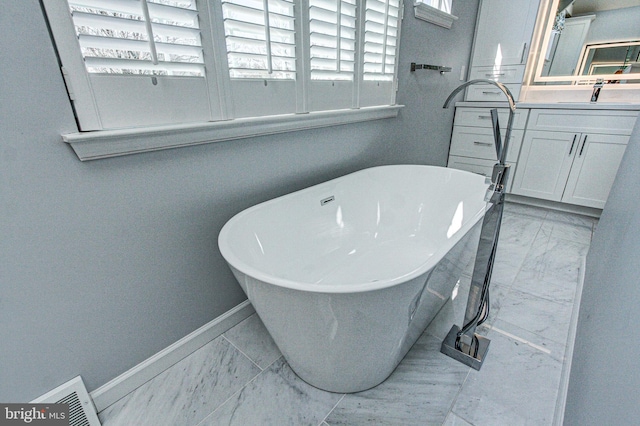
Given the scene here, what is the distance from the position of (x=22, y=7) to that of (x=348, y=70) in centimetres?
130

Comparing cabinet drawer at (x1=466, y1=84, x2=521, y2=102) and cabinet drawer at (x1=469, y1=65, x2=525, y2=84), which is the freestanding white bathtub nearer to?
cabinet drawer at (x1=466, y1=84, x2=521, y2=102)

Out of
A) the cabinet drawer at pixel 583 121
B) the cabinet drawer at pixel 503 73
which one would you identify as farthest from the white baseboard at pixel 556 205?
the cabinet drawer at pixel 503 73

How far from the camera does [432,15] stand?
217 cm

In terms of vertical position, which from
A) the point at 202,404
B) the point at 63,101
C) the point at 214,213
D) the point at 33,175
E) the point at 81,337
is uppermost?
the point at 63,101

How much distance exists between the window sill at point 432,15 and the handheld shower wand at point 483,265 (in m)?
1.24

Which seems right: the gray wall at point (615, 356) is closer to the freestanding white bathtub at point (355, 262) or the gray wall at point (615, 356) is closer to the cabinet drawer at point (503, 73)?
the freestanding white bathtub at point (355, 262)

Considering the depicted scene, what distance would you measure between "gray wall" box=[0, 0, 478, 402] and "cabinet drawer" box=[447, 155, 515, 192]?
2.12 metres

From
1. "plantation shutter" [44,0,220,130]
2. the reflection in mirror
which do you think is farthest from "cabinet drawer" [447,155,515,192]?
"plantation shutter" [44,0,220,130]

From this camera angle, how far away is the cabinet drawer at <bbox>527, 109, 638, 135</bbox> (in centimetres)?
221

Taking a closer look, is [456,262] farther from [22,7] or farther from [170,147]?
[22,7]

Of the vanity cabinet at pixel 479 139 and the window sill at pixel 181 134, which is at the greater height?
the window sill at pixel 181 134

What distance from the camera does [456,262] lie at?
119 centimetres

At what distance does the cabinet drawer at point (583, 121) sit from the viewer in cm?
221

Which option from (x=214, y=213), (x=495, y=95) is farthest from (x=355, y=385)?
(x=495, y=95)
